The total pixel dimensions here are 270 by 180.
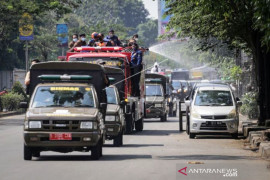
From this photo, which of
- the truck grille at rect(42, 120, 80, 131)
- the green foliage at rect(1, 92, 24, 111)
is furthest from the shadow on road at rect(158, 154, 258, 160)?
the green foliage at rect(1, 92, 24, 111)

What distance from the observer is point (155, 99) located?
135 feet

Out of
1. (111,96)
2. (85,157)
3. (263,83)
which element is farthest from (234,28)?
(85,157)

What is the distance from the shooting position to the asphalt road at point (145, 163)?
15.3 m

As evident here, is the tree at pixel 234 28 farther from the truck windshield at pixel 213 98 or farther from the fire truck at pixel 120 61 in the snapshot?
the fire truck at pixel 120 61

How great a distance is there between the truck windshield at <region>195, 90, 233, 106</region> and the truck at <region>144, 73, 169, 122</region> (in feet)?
36.9

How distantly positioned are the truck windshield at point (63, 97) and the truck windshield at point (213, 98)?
34.1 feet

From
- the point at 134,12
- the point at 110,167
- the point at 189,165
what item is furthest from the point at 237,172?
the point at 134,12

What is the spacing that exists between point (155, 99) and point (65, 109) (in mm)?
22789

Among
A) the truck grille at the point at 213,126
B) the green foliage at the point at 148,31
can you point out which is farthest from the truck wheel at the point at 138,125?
the green foliage at the point at 148,31

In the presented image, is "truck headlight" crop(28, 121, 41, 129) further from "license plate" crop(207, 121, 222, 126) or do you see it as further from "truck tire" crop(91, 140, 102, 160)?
"license plate" crop(207, 121, 222, 126)

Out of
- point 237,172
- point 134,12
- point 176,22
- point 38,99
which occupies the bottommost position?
point 237,172

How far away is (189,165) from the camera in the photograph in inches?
Result: 681

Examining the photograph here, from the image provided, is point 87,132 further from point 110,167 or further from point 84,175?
point 84,175

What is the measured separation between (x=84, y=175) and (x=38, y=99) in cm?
420
